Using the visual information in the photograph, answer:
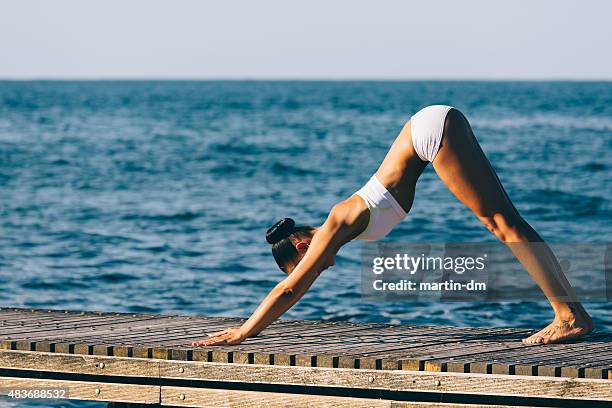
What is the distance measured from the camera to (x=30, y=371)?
9.48m

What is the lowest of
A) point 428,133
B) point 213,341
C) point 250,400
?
point 250,400

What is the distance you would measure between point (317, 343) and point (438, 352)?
0.91 metres

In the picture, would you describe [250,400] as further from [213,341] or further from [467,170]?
[467,170]

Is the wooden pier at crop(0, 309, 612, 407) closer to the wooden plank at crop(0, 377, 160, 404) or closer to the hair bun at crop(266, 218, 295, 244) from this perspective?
the wooden plank at crop(0, 377, 160, 404)

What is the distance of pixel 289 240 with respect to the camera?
9.16 meters

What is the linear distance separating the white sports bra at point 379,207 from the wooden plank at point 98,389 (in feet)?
6.08

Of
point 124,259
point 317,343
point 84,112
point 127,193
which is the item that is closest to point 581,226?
point 124,259

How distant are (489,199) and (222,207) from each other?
25.5 meters

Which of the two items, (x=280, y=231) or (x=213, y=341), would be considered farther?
(x=213, y=341)

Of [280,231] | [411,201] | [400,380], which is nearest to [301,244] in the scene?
[280,231]

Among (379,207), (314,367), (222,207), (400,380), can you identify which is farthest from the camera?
(222,207)

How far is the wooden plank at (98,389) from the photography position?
30.2 feet

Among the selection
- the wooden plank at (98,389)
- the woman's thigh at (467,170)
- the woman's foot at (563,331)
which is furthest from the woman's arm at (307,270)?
the woman's foot at (563,331)

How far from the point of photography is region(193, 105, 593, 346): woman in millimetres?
8859
